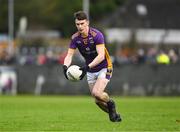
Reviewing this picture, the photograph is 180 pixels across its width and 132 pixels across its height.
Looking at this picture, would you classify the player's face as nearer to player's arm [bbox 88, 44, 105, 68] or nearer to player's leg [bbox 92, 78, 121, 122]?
player's arm [bbox 88, 44, 105, 68]

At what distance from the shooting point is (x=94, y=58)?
19.1m

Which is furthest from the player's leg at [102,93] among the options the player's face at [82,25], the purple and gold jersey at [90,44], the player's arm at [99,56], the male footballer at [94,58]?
the player's face at [82,25]

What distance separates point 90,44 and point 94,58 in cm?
36

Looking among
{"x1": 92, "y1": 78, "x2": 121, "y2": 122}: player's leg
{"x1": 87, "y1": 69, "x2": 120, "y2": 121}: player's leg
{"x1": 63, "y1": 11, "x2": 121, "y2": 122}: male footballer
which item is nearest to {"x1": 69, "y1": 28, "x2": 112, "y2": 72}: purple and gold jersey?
{"x1": 63, "y1": 11, "x2": 121, "y2": 122}: male footballer

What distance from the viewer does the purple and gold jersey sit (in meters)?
18.8

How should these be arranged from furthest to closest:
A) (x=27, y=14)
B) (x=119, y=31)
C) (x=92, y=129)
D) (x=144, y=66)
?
1. (x=27, y=14)
2. (x=119, y=31)
3. (x=144, y=66)
4. (x=92, y=129)

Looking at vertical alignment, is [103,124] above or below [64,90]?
above

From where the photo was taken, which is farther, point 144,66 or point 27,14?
point 27,14

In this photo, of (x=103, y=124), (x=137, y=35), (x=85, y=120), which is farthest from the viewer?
(x=137, y=35)

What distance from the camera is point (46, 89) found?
41.1 meters

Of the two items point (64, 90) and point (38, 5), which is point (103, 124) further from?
point (38, 5)

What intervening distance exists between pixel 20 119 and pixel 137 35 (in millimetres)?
59897

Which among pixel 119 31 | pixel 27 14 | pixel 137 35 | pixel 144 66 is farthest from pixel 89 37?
pixel 27 14

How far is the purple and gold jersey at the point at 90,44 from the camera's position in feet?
61.8
